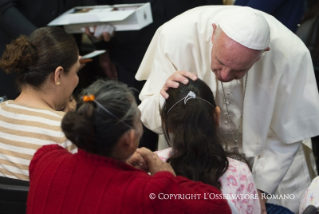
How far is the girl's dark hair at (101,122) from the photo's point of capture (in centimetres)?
129

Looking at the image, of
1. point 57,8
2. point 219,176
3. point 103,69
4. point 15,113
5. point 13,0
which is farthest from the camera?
point 103,69

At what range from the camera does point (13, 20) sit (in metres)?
2.71

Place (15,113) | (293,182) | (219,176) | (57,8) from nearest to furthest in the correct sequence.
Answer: (219,176), (15,113), (293,182), (57,8)

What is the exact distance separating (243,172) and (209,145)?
0.18m

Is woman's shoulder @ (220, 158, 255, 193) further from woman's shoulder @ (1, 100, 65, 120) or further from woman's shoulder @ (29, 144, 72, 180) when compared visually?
woman's shoulder @ (1, 100, 65, 120)

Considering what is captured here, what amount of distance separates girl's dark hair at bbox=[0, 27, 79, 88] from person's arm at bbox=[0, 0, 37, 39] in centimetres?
81

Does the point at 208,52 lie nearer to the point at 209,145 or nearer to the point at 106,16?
the point at 209,145

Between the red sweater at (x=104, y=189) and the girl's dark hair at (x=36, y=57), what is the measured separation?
2.11 ft

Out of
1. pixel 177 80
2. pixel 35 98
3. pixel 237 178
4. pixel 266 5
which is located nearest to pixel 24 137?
pixel 35 98

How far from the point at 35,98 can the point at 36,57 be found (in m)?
0.20

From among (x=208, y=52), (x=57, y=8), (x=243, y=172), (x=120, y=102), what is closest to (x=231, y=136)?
(x=208, y=52)

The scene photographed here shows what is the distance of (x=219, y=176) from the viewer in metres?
1.59

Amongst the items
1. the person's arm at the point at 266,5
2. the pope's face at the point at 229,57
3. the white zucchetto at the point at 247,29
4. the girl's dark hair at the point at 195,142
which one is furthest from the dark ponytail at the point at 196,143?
the person's arm at the point at 266,5

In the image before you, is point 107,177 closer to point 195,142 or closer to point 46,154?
point 46,154
